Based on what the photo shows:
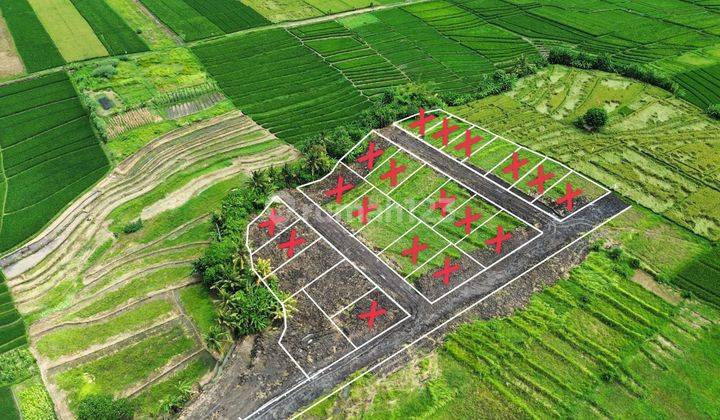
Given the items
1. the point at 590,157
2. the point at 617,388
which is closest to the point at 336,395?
the point at 617,388

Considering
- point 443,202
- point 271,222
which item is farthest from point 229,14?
point 443,202

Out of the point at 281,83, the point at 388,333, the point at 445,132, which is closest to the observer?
the point at 388,333

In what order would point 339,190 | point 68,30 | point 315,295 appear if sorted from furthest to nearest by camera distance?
point 68,30
point 339,190
point 315,295

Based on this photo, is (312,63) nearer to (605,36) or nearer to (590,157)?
(590,157)

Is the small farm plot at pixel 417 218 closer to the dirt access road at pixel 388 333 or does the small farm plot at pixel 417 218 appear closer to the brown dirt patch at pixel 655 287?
the dirt access road at pixel 388 333

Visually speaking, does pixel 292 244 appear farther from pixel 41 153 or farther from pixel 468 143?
pixel 41 153

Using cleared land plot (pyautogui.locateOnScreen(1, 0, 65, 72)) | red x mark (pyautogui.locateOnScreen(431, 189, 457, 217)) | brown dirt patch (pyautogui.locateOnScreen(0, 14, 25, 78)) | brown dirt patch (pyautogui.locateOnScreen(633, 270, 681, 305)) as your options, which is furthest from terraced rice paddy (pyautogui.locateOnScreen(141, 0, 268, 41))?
brown dirt patch (pyautogui.locateOnScreen(633, 270, 681, 305))
